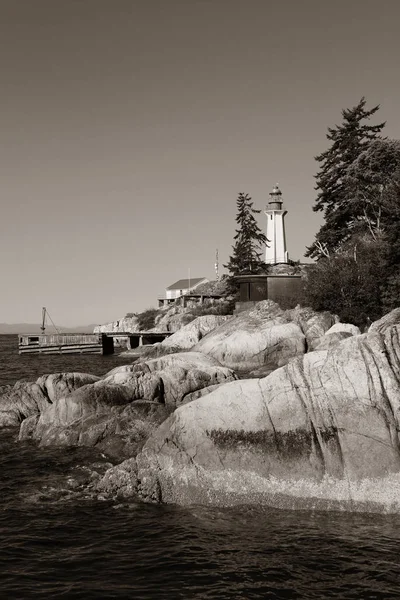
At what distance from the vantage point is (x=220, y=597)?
8.58 meters

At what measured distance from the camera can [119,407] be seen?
18.2 m

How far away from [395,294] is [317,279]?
7.44 meters

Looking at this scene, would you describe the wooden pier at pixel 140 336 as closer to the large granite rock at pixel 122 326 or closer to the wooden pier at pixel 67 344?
the wooden pier at pixel 67 344

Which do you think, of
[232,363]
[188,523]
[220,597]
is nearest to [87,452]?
[188,523]

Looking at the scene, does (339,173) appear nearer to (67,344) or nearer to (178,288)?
(67,344)

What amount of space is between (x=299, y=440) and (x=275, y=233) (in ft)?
241

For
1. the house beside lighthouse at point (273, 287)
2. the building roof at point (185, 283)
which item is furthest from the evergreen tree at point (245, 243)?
the building roof at point (185, 283)

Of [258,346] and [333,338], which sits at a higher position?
[333,338]

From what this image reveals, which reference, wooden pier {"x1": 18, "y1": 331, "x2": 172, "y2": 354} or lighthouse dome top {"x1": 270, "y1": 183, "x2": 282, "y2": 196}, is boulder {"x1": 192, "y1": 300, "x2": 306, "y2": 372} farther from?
lighthouse dome top {"x1": 270, "y1": 183, "x2": 282, "y2": 196}

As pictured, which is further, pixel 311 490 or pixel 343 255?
pixel 343 255

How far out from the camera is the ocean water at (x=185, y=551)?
29.1 ft

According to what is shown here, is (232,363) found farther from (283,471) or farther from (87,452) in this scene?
(283,471)

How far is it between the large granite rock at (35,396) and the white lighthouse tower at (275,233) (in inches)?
2476

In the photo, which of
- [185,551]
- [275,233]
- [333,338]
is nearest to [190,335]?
[333,338]
